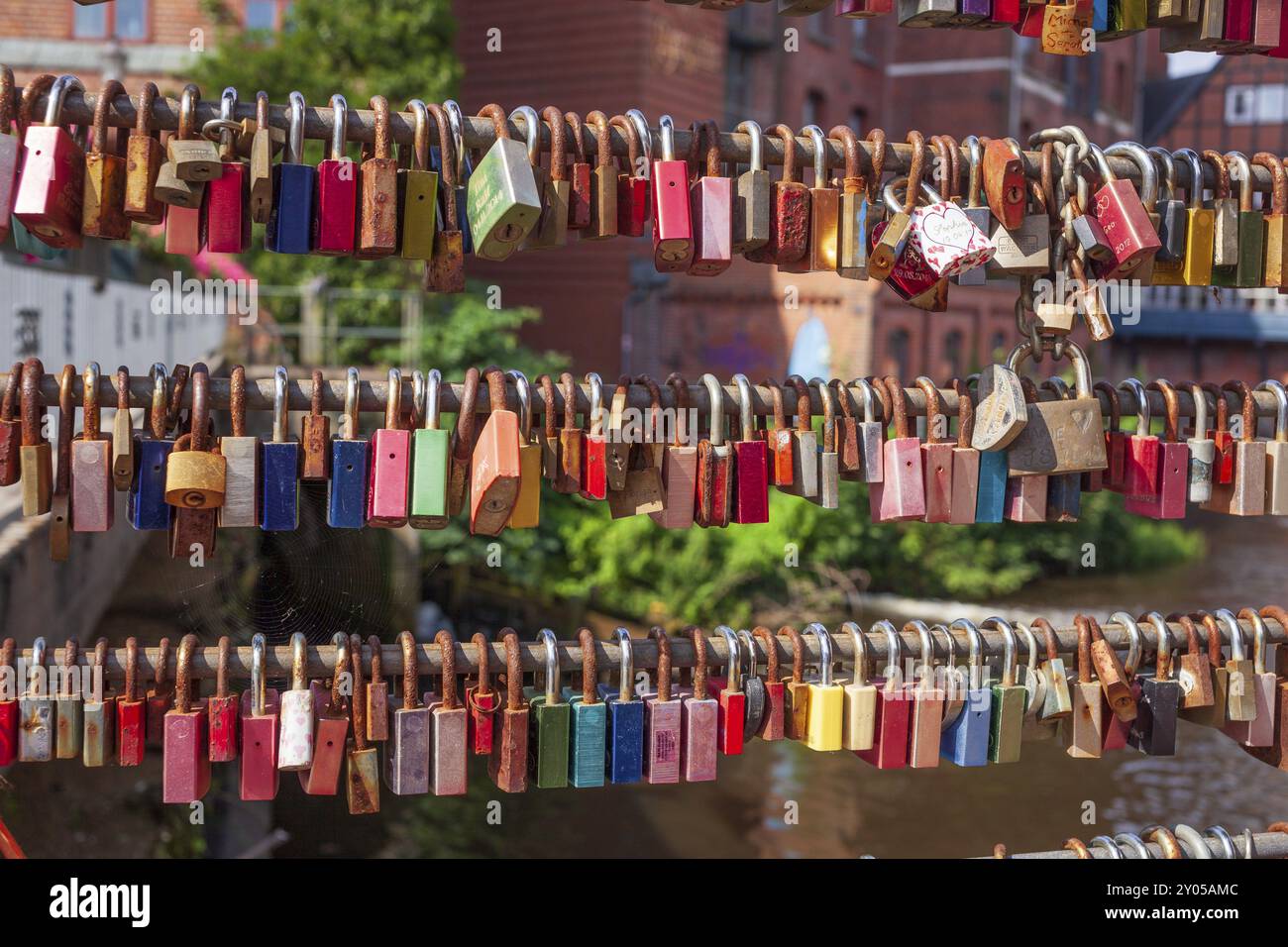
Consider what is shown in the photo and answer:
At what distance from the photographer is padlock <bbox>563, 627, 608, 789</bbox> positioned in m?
1.91

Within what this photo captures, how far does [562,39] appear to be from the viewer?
10.9 m

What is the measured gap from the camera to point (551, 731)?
1.91m

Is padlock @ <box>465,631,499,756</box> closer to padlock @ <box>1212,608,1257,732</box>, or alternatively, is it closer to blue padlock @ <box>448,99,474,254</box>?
blue padlock @ <box>448,99,474,254</box>

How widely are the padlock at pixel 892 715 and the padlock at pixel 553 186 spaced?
2.66 ft

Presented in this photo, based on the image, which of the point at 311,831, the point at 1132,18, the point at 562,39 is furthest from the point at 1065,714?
the point at 562,39

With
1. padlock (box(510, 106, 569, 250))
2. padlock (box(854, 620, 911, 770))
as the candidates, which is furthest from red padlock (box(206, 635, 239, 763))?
padlock (box(854, 620, 911, 770))

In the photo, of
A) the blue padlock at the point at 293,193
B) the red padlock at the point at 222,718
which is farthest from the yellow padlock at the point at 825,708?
A: the blue padlock at the point at 293,193

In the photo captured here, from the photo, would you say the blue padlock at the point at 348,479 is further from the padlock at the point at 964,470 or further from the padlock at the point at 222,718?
the padlock at the point at 964,470

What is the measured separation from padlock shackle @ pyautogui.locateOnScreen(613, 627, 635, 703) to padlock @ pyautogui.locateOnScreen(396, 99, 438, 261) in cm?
66

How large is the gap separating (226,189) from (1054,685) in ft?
4.99

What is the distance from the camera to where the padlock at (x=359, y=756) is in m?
1.85

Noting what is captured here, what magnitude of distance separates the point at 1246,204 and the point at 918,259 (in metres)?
0.65

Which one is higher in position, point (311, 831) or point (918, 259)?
point (918, 259)
